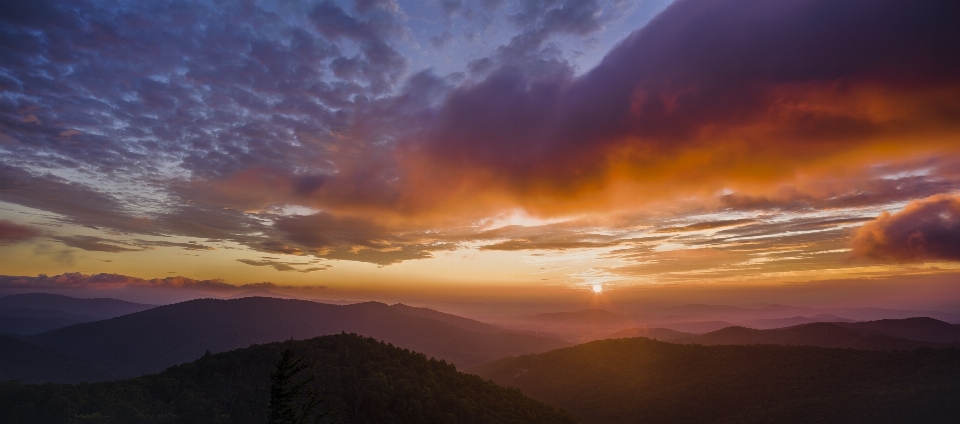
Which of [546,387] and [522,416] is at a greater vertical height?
[522,416]

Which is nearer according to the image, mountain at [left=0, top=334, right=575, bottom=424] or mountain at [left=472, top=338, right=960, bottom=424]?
mountain at [left=0, top=334, right=575, bottom=424]

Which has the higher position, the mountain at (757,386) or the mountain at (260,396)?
the mountain at (260,396)

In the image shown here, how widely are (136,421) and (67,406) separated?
61.0ft

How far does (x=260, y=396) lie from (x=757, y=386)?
137 m

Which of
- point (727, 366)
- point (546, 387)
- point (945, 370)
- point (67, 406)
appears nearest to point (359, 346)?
point (67, 406)

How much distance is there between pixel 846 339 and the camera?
191 m

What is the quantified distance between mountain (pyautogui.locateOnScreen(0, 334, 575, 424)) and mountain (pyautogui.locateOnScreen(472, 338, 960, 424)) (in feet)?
149

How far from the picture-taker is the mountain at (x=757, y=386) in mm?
86812

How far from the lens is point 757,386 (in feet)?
371

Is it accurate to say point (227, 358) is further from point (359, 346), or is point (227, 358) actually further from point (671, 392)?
point (671, 392)

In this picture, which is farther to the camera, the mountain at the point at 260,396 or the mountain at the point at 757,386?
the mountain at the point at 757,386

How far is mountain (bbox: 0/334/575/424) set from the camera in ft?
256

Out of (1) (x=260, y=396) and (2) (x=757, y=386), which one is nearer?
(1) (x=260, y=396)

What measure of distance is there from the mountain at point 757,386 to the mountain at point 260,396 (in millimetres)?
45529
